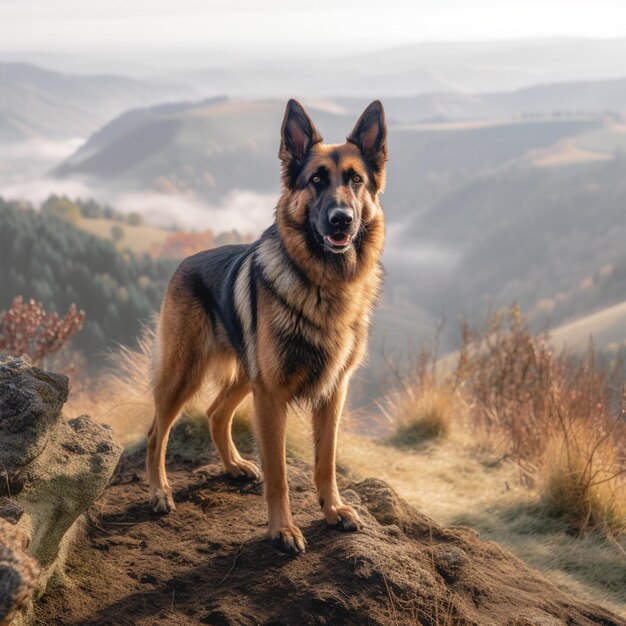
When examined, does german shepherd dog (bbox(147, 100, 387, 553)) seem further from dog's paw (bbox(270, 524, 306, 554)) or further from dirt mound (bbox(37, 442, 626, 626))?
dirt mound (bbox(37, 442, 626, 626))

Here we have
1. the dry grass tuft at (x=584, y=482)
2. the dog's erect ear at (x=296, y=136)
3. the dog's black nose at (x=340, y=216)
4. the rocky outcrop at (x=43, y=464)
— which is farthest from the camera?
the dry grass tuft at (x=584, y=482)

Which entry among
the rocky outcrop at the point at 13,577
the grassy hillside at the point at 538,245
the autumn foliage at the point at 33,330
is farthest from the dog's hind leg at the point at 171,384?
the grassy hillside at the point at 538,245

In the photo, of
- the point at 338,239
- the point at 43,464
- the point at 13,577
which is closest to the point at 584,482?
the point at 338,239

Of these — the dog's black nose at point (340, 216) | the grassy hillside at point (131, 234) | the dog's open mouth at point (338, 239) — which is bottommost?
the grassy hillside at point (131, 234)

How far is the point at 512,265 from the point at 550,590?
157788 mm

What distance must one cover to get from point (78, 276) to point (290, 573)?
64930 millimetres

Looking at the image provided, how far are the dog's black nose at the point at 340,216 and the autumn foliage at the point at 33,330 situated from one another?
755 centimetres

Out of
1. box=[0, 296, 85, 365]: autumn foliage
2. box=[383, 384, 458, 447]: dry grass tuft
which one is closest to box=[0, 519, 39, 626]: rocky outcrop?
box=[383, 384, 458, 447]: dry grass tuft

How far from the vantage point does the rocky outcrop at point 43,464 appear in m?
3.66

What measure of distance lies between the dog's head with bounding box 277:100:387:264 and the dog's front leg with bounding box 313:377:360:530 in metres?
0.93

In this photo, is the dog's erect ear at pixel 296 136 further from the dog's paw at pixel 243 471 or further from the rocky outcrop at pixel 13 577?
the rocky outcrop at pixel 13 577

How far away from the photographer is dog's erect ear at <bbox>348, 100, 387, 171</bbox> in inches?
186

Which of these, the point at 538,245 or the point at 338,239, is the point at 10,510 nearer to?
the point at 338,239

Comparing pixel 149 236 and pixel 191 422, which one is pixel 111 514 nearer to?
pixel 191 422
